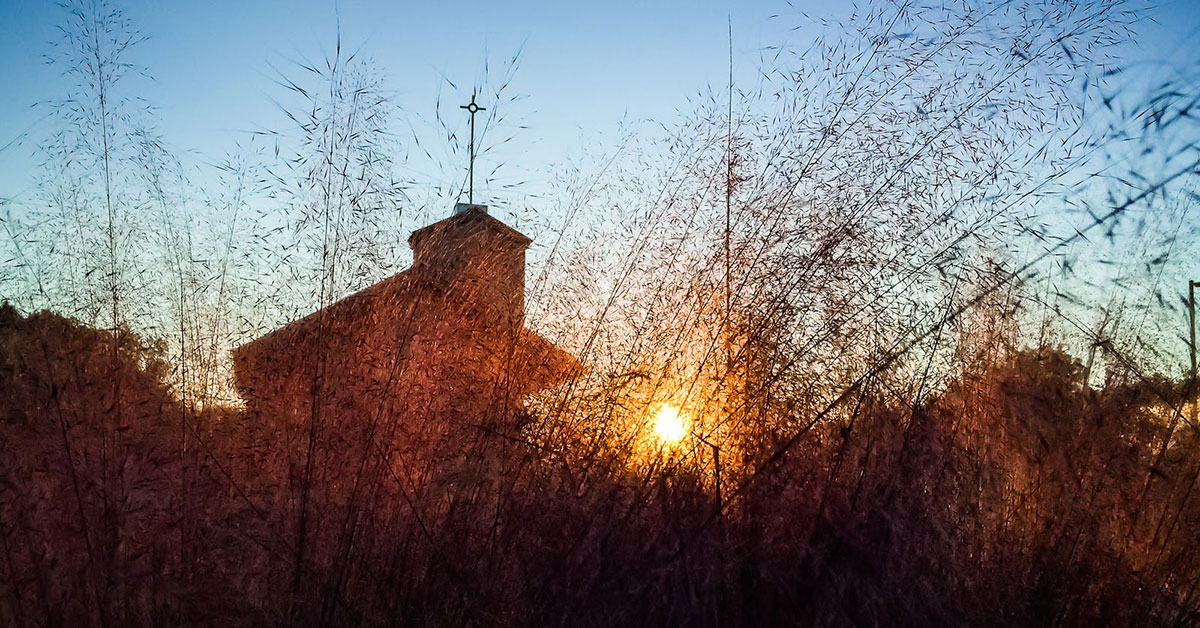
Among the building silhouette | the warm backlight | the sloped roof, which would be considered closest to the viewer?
the warm backlight

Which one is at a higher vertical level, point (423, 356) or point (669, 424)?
point (423, 356)

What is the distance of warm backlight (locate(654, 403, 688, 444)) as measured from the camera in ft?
6.61

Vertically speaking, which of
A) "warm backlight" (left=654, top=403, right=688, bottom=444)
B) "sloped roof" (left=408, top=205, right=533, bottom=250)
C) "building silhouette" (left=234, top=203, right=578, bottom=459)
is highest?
"sloped roof" (left=408, top=205, right=533, bottom=250)

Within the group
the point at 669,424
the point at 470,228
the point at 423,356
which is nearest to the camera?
the point at 669,424

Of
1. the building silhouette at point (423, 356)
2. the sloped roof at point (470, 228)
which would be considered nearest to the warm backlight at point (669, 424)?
the building silhouette at point (423, 356)

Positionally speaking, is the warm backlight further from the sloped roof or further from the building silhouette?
the sloped roof

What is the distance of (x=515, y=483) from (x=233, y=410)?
3.10ft

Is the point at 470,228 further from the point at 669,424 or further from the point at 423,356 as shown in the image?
the point at 669,424

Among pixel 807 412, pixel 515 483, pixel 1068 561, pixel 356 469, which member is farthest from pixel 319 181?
pixel 1068 561

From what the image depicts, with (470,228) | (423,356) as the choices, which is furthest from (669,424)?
(470,228)

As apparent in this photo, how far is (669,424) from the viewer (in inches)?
81.2

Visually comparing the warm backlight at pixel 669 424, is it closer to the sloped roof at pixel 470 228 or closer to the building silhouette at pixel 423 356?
the building silhouette at pixel 423 356

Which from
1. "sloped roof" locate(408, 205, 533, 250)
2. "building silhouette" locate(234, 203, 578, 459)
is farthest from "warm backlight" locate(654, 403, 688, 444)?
"sloped roof" locate(408, 205, 533, 250)

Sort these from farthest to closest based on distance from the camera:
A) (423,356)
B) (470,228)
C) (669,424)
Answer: (470,228) → (423,356) → (669,424)
